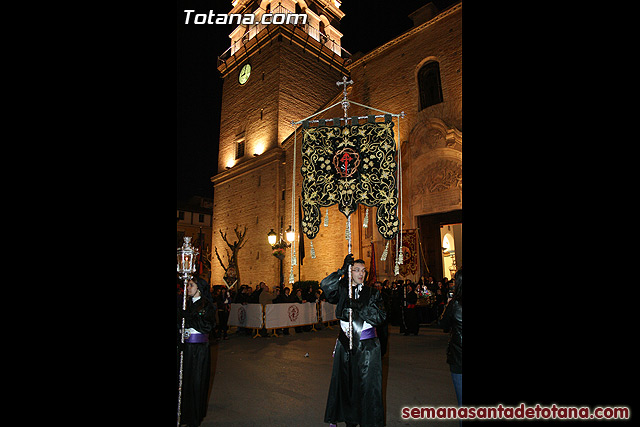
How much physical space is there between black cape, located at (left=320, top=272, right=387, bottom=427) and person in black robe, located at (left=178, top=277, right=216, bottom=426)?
1.45m

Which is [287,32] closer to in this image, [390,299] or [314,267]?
[314,267]

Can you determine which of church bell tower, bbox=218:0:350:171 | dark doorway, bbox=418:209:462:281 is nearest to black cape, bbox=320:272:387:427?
dark doorway, bbox=418:209:462:281

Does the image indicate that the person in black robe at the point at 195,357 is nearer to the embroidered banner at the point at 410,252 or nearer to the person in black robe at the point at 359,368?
the person in black robe at the point at 359,368

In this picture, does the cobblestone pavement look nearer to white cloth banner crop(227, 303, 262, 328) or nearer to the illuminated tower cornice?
white cloth banner crop(227, 303, 262, 328)

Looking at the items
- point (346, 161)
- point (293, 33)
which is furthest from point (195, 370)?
point (293, 33)

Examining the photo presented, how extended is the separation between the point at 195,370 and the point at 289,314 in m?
8.05

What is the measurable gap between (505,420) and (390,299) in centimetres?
1090

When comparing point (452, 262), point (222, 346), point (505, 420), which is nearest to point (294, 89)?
point (452, 262)

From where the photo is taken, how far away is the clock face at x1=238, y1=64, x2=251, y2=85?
84.7 ft

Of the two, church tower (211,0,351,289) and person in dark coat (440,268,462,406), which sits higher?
church tower (211,0,351,289)

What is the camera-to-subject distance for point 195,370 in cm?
427

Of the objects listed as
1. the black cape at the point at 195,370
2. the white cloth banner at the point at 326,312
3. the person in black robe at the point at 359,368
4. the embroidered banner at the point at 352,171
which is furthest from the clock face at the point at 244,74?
the person in black robe at the point at 359,368

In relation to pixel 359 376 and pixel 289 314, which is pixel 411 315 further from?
pixel 359 376

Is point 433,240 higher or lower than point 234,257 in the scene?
higher
